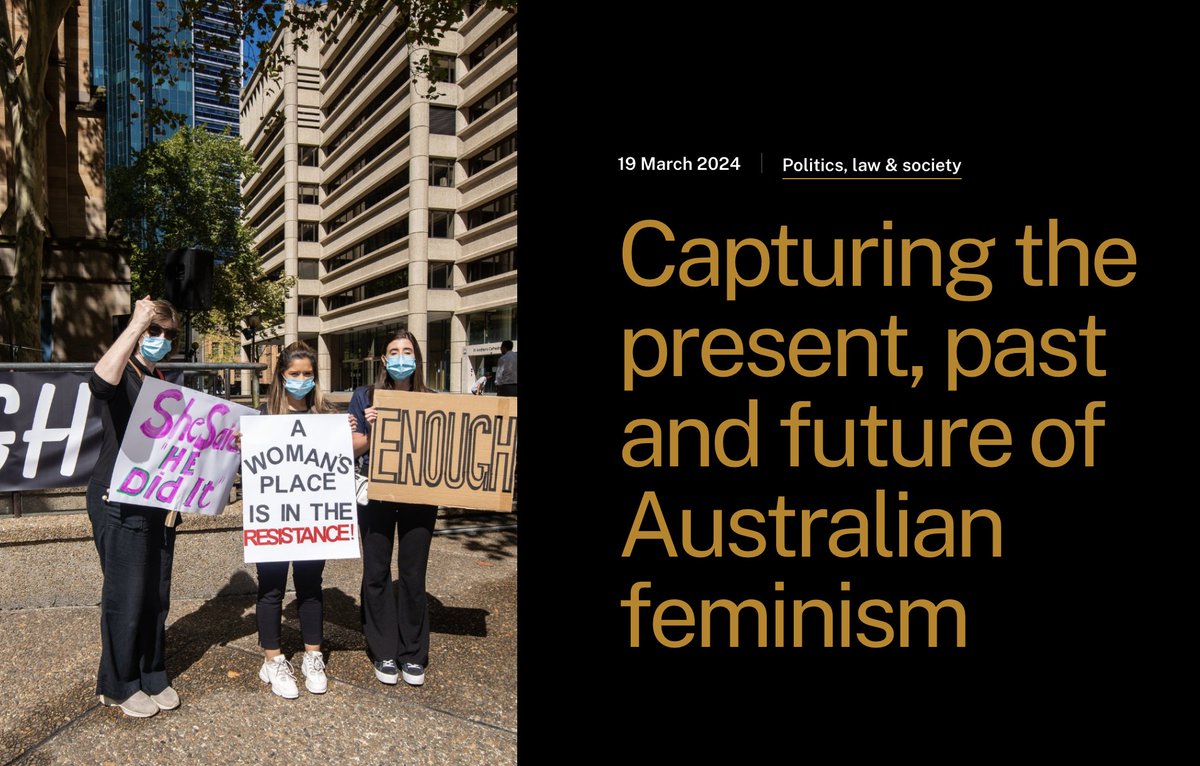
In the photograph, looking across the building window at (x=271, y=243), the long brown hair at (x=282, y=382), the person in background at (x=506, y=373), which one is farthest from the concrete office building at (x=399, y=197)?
the long brown hair at (x=282, y=382)

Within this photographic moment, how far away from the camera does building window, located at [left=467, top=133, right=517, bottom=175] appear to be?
4019cm

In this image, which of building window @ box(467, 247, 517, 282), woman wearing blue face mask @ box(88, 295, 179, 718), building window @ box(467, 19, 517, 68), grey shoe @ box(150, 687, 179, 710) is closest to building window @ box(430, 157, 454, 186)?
building window @ box(467, 247, 517, 282)

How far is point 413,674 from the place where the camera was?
12.7 feet

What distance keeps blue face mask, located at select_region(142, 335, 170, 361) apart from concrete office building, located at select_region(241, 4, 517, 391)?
2928 cm

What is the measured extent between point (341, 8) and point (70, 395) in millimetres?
7244

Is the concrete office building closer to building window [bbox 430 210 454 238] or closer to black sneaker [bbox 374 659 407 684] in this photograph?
building window [bbox 430 210 454 238]

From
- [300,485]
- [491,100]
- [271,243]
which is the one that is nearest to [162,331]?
[300,485]

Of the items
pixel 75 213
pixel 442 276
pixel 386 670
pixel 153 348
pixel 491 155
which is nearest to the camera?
pixel 153 348

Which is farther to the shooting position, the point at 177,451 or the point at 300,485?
the point at 300,485

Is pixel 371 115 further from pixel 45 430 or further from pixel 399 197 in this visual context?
pixel 45 430

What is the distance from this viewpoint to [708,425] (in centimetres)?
199

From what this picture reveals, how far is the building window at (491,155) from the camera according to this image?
4019cm

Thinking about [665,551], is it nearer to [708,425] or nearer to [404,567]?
[708,425]

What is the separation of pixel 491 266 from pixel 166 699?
3966cm
